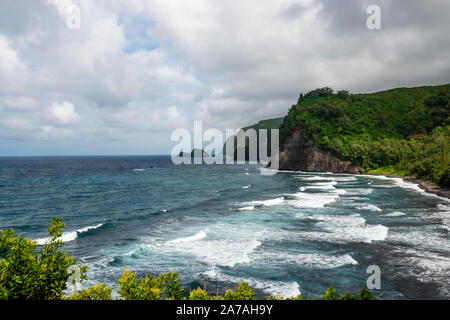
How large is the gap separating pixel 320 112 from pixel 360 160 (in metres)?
34.6

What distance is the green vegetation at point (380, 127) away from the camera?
8300 centimetres

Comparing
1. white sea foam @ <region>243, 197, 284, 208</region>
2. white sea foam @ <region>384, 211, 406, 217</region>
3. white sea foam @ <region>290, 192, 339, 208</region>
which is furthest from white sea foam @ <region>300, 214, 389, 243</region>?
white sea foam @ <region>243, 197, 284, 208</region>

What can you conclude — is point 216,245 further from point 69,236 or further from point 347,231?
point 69,236

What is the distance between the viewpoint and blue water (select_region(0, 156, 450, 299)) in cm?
1817

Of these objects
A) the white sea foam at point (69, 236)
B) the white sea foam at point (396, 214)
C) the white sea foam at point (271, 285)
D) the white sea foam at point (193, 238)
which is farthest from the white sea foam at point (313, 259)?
the white sea foam at point (69, 236)

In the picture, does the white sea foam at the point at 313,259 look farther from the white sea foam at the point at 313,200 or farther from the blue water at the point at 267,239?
the white sea foam at the point at 313,200

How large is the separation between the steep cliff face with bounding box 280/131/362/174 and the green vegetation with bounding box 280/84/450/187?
2306mm

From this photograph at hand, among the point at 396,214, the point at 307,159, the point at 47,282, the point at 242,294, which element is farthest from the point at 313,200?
the point at 307,159

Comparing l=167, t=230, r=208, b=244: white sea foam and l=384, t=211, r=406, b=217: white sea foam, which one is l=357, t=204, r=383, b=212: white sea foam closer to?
l=384, t=211, r=406, b=217: white sea foam

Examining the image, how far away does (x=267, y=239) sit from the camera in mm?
26312

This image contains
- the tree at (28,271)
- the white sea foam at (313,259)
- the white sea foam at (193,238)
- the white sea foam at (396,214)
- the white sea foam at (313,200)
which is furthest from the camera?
the white sea foam at (313,200)

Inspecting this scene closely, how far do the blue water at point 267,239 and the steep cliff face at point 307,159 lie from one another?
1994 inches
